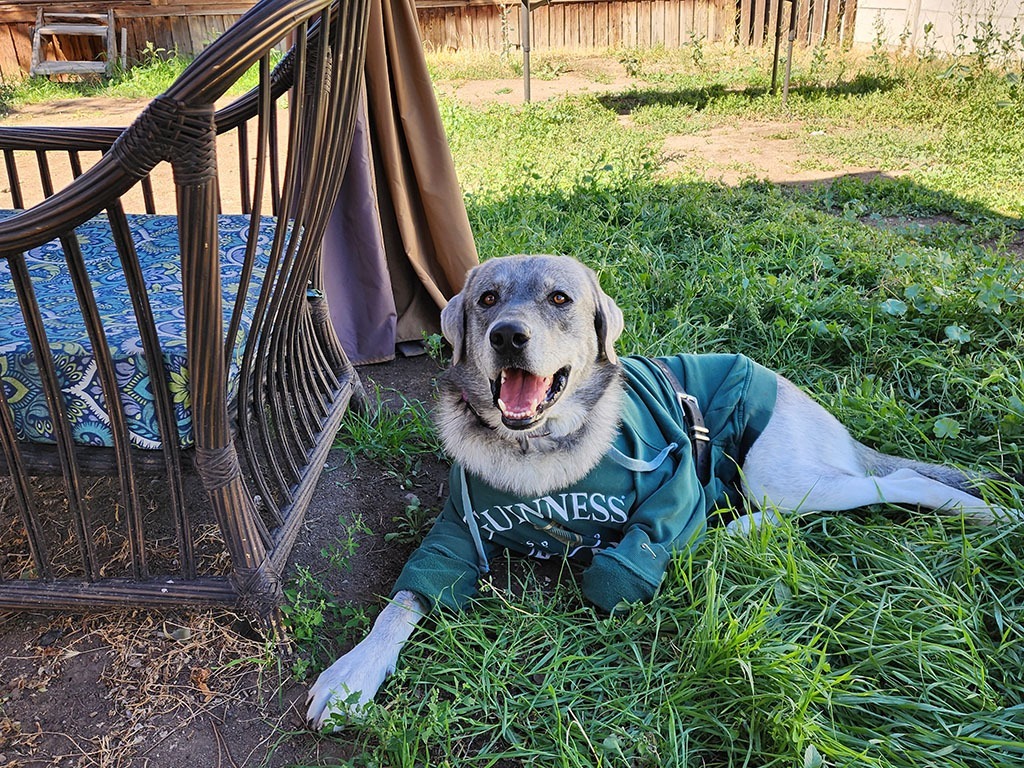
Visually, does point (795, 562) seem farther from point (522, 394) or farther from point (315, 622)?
point (315, 622)

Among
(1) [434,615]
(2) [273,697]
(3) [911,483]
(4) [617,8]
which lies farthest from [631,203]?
(4) [617,8]

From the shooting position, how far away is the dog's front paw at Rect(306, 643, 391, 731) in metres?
1.91

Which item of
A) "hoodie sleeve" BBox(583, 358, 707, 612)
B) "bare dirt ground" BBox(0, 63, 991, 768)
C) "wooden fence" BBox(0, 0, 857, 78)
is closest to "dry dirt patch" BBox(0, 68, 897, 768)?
"bare dirt ground" BBox(0, 63, 991, 768)

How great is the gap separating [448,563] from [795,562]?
0.98 m

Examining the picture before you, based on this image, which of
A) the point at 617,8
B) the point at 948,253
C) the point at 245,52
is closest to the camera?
the point at 245,52

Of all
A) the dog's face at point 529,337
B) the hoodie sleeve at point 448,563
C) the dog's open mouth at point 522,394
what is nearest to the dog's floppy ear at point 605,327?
the dog's face at point 529,337

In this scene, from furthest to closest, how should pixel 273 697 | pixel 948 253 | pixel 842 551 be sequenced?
1. pixel 948 253
2. pixel 842 551
3. pixel 273 697

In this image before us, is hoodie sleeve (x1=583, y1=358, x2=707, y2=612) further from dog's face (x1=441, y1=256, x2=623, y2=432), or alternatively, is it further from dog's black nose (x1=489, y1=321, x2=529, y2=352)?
dog's black nose (x1=489, y1=321, x2=529, y2=352)

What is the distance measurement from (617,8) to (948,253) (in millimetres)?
10439

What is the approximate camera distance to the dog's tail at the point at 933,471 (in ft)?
8.10

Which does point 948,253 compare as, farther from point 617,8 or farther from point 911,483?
point 617,8

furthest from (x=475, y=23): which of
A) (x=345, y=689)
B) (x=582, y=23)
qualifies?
(x=345, y=689)

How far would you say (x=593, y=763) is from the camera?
1.84m

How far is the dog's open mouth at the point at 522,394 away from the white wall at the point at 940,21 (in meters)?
8.11
